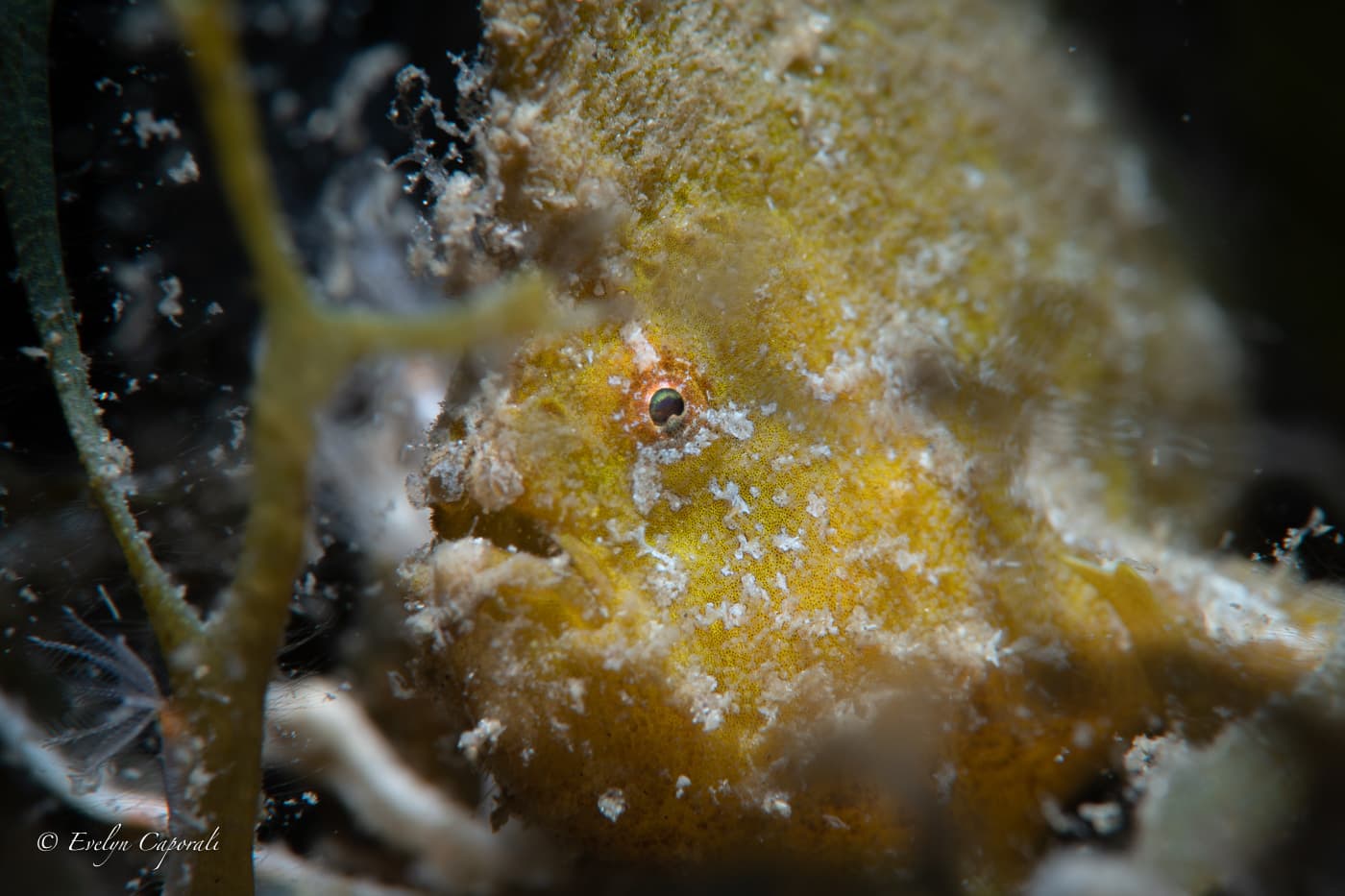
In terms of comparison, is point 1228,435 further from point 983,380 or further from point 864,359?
point 864,359

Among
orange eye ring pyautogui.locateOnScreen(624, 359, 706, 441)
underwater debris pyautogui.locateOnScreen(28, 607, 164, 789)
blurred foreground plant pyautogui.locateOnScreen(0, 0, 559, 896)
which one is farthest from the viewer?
orange eye ring pyautogui.locateOnScreen(624, 359, 706, 441)

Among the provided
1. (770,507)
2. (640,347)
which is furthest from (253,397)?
(770,507)

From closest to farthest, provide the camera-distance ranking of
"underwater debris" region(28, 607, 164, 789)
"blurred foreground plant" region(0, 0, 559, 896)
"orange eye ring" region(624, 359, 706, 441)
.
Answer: "blurred foreground plant" region(0, 0, 559, 896), "underwater debris" region(28, 607, 164, 789), "orange eye ring" region(624, 359, 706, 441)

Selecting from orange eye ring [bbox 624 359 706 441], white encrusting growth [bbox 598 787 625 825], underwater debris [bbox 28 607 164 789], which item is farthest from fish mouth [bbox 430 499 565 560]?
underwater debris [bbox 28 607 164 789]

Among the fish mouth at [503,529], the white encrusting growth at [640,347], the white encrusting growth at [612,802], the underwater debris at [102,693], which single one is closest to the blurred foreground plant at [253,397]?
the underwater debris at [102,693]

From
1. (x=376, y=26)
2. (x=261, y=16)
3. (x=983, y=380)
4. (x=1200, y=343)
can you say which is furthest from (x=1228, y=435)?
(x=261, y=16)

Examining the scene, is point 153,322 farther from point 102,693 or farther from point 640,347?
point 640,347

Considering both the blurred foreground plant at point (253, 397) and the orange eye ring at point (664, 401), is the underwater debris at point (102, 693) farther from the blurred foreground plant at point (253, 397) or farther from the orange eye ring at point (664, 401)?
the orange eye ring at point (664, 401)

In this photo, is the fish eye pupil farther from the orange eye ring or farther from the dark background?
the dark background
